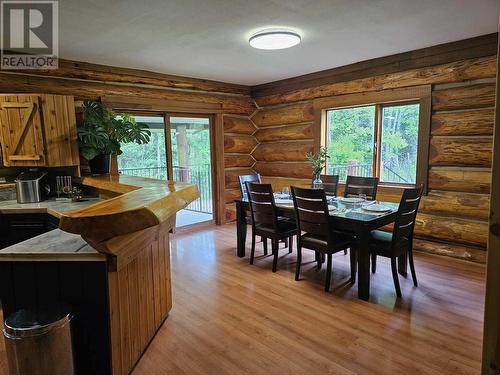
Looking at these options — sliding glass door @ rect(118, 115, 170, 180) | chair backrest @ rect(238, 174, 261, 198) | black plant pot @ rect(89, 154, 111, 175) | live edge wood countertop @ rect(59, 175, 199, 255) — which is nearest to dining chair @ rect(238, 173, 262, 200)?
chair backrest @ rect(238, 174, 261, 198)

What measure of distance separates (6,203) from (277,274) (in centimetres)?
301

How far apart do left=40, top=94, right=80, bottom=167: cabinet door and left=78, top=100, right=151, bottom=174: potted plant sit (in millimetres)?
108

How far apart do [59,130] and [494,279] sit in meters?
4.01

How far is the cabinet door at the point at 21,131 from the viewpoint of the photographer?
3.36 m

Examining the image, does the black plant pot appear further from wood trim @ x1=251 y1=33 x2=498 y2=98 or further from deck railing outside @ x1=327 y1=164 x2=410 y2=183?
deck railing outside @ x1=327 y1=164 x2=410 y2=183

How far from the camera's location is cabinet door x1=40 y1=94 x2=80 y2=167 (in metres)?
3.50

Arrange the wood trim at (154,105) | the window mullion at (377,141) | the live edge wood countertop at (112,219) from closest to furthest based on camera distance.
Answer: the live edge wood countertop at (112,219)
the wood trim at (154,105)
the window mullion at (377,141)

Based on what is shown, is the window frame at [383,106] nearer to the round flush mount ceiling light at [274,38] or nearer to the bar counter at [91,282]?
the round flush mount ceiling light at [274,38]

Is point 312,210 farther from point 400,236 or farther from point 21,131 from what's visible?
point 21,131

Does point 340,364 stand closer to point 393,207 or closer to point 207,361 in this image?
point 207,361

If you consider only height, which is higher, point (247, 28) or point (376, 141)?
point (247, 28)

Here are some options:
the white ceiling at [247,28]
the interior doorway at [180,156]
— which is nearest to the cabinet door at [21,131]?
the white ceiling at [247,28]

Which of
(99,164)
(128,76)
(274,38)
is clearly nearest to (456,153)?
(274,38)

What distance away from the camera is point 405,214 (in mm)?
2977
